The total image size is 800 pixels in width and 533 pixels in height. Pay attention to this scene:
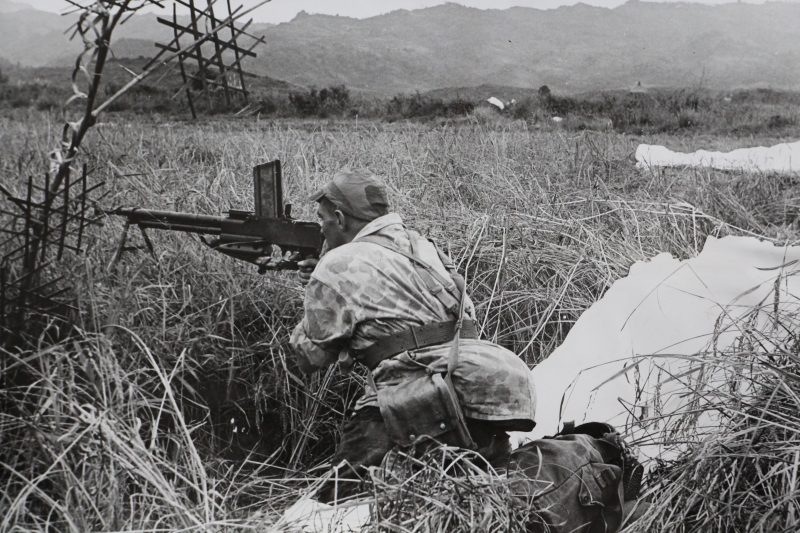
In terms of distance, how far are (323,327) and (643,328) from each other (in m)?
1.71

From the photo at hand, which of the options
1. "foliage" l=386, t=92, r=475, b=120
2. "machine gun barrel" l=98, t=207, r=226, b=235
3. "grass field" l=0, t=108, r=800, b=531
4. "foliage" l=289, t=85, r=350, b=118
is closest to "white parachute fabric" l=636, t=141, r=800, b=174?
"grass field" l=0, t=108, r=800, b=531

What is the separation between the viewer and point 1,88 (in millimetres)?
16828

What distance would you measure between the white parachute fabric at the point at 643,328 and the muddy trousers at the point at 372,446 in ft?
1.75

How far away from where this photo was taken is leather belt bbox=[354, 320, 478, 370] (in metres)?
2.64

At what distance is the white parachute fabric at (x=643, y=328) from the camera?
3.32 metres

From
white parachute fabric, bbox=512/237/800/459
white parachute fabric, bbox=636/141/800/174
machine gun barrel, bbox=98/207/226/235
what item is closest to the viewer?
machine gun barrel, bbox=98/207/226/235

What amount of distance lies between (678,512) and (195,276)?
2.48 meters

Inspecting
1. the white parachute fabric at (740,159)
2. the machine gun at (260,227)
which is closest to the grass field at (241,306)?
the machine gun at (260,227)

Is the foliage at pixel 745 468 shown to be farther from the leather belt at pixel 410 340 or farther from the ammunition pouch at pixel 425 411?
the leather belt at pixel 410 340

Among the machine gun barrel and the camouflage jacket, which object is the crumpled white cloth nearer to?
the camouflage jacket

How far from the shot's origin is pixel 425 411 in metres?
2.52

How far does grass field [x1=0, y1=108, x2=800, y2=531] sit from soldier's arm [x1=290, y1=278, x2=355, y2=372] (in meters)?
0.43

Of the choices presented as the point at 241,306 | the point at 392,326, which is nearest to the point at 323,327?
the point at 392,326

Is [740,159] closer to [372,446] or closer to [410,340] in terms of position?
[410,340]
